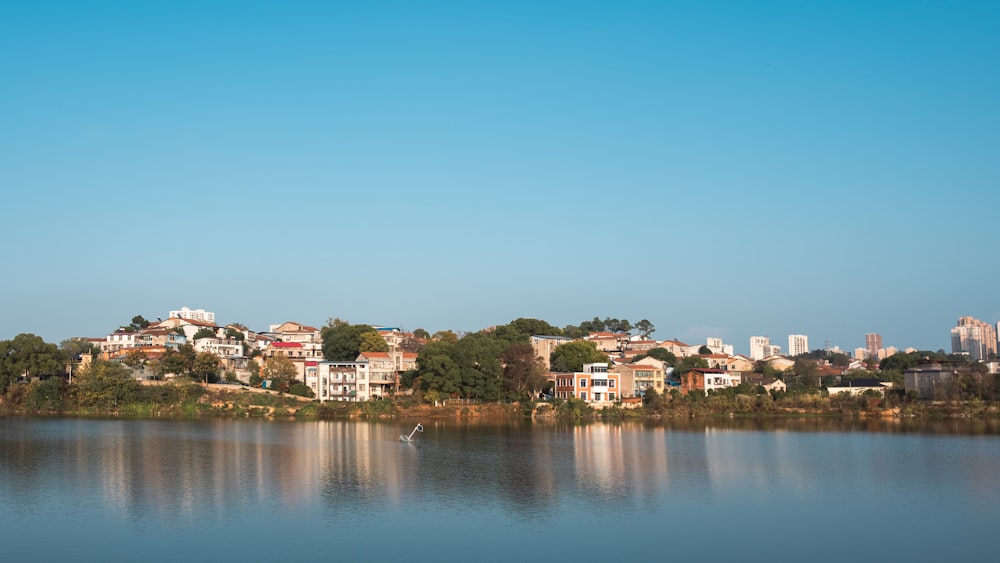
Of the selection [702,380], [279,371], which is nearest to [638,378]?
[702,380]

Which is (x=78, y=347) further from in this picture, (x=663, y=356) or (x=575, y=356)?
(x=663, y=356)

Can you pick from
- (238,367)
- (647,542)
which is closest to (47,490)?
(647,542)

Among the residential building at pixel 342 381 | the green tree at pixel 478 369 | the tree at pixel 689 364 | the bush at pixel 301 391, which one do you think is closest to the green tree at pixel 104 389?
the bush at pixel 301 391

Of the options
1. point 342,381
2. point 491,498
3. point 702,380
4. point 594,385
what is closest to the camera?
point 491,498

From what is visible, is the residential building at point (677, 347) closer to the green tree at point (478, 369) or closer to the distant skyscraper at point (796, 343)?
the green tree at point (478, 369)

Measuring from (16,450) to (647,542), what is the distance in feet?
73.2

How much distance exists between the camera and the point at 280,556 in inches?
591

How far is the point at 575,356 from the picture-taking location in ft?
178

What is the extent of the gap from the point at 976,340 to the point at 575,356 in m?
91.2

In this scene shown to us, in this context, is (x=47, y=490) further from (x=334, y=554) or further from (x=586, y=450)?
(x=586, y=450)

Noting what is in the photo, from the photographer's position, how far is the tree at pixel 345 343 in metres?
57.6

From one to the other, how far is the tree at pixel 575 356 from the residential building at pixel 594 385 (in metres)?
2.55

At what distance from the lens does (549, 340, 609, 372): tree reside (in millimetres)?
53956

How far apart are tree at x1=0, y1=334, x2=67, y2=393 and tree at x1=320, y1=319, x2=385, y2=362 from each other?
17.0 meters
